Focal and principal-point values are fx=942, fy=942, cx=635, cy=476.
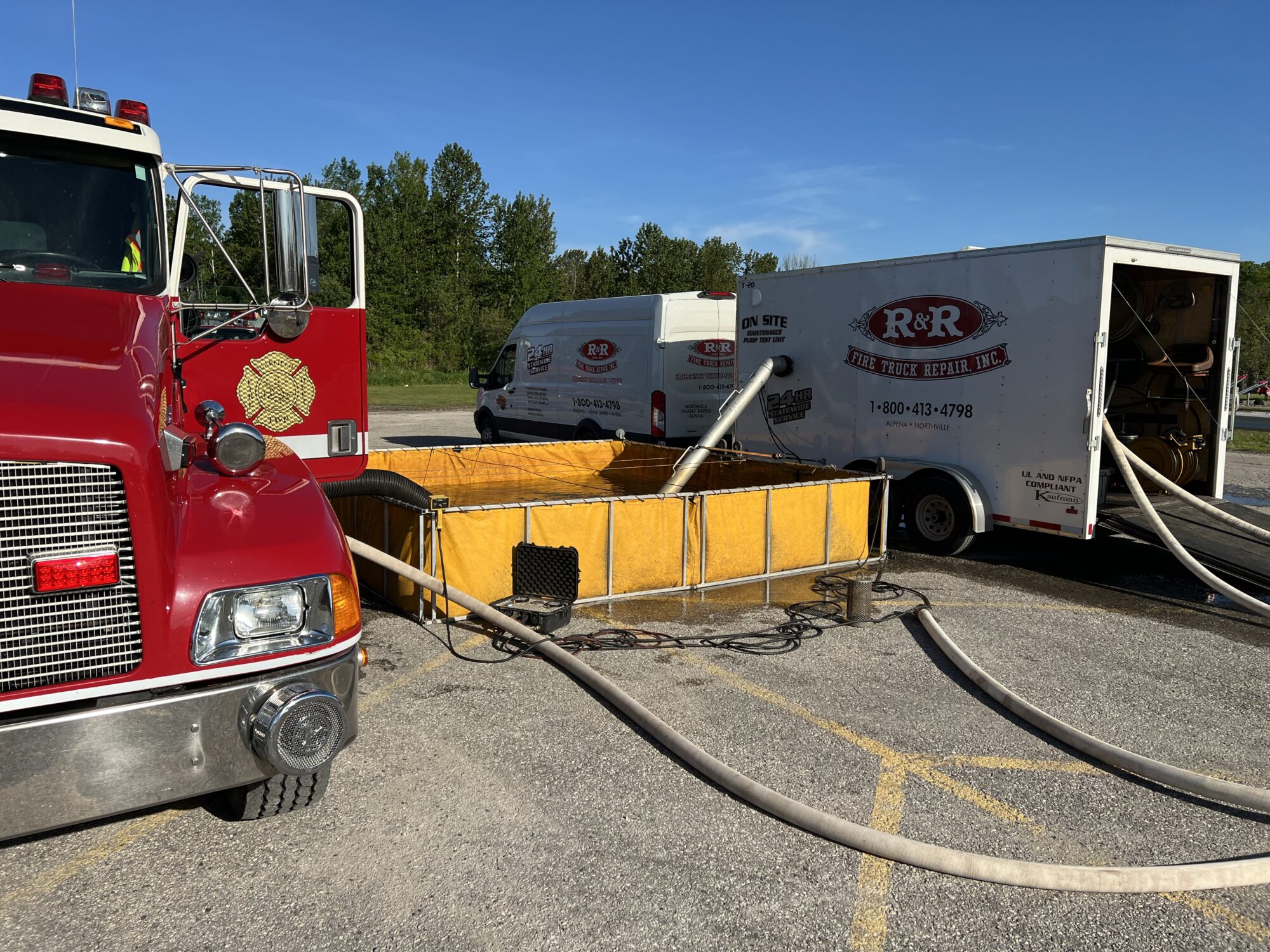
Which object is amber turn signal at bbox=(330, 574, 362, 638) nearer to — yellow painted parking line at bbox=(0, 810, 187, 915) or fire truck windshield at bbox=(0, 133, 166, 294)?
yellow painted parking line at bbox=(0, 810, 187, 915)

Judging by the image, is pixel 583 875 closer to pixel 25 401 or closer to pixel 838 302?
pixel 25 401

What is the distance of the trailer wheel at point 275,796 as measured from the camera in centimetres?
422

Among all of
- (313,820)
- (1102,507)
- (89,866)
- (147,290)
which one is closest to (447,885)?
(313,820)

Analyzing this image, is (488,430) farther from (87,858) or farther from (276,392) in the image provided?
(87,858)

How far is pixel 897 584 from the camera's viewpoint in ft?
30.9

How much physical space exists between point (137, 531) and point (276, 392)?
3.54 metres

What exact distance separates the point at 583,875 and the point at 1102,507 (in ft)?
27.0

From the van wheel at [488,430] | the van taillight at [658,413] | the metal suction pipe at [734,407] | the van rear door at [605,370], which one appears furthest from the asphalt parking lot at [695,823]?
the van wheel at [488,430]

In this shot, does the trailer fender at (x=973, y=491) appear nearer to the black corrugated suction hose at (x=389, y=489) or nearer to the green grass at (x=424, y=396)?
the black corrugated suction hose at (x=389, y=489)

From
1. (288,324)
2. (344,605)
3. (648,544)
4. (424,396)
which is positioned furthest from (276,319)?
(424,396)

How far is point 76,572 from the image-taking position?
3170 millimetres

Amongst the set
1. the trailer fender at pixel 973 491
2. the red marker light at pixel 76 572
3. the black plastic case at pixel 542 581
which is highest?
the red marker light at pixel 76 572

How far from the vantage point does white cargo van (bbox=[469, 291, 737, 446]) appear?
48.6 ft

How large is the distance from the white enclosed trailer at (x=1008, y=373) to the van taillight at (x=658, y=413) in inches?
91.9
